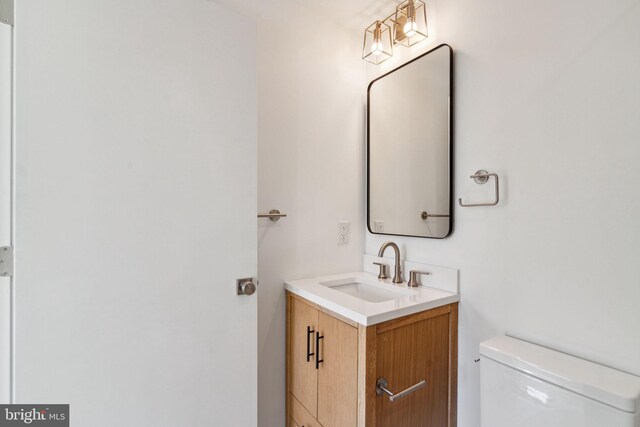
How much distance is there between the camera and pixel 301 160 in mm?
1641

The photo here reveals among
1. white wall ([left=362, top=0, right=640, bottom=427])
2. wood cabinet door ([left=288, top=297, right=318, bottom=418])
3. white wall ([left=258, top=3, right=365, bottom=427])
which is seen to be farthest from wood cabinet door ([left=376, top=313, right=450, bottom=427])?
white wall ([left=258, top=3, right=365, bottom=427])

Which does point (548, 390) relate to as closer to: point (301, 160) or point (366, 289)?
point (366, 289)

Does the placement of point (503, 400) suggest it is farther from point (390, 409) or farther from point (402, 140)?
point (402, 140)

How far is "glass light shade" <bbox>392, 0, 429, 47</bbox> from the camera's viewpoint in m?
1.51

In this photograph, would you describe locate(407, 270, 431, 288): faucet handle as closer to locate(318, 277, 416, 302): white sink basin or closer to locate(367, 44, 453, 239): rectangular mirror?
locate(318, 277, 416, 302): white sink basin

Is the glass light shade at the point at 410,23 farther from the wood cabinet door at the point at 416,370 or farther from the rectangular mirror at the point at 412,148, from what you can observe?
the wood cabinet door at the point at 416,370

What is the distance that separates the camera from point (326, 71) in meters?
1.73

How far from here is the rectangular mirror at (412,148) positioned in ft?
4.70

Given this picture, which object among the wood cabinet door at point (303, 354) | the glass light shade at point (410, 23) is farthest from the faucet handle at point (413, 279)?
the glass light shade at point (410, 23)

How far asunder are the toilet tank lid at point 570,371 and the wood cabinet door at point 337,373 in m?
0.49

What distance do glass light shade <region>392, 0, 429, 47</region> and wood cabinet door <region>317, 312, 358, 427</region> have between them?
4.73 ft

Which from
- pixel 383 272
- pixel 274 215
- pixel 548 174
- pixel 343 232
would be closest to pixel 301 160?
pixel 274 215

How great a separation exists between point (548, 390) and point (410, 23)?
63.9 inches

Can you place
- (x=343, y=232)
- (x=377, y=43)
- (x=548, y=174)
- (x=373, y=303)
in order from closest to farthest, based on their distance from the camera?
(x=548, y=174)
(x=373, y=303)
(x=377, y=43)
(x=343, y=232)
